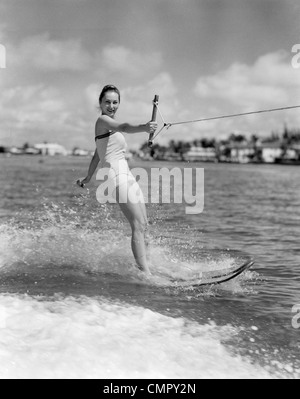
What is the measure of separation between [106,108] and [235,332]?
10.7 ft

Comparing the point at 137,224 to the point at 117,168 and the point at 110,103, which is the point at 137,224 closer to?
the point at 117,168

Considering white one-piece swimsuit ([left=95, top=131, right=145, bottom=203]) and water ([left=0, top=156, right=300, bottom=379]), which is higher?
white one-piece swimsuit ([left=95, top=131, right=145, bottom=203])

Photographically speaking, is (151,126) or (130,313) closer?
(130,313)

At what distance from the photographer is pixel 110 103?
652cm

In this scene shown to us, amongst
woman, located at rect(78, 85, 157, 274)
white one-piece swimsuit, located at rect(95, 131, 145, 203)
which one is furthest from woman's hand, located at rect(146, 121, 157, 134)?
white one-piece swimsuit, located at rect(95, 131, 145, 203)

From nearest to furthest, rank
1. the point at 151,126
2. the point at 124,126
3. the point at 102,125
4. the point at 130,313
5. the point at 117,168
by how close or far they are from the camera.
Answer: the point at 130,313 < the point at 151,126 < the point at 124,126 < the point at 102,125 < the point at 117,168

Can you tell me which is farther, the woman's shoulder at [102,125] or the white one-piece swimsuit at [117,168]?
the white one-piece swimsuit at [117,168]

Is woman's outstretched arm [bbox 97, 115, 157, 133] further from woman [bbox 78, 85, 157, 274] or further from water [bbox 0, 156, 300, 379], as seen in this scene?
water [bbox 0, 156, 300, 379]

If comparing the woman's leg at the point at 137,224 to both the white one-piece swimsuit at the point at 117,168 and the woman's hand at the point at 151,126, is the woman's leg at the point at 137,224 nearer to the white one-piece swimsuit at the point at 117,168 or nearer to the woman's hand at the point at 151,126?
the white one-piece swimsuit at the point at 117,168

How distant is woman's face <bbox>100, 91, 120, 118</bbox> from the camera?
648cm

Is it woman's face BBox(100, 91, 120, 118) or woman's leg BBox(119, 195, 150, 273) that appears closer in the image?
woman's face BBox(100, 91, 120, 118)

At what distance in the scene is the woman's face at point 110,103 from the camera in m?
6.48

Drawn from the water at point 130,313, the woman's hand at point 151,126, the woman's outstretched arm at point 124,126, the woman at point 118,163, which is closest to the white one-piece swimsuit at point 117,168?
the woman at point 118,163

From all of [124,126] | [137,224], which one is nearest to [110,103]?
[124,126]
